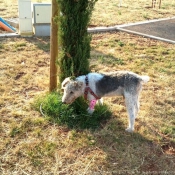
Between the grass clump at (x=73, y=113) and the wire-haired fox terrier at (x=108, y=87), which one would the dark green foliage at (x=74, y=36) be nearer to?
the wire-haired fox terrier at (x=108, y=87)

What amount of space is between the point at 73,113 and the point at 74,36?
1.36 meters

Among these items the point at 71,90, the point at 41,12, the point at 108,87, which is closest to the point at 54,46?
the point at 71,90

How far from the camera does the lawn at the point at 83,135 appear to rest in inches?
156

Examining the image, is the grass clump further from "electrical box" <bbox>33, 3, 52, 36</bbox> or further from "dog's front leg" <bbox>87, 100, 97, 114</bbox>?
"electrical box" <bbox>33, 3, 52, 36</bbox>

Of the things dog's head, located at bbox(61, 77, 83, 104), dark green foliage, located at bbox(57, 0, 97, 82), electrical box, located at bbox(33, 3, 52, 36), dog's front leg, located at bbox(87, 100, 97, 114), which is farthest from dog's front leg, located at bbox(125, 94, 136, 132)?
electrical box, located at bbox(33, 3, 52, 36)

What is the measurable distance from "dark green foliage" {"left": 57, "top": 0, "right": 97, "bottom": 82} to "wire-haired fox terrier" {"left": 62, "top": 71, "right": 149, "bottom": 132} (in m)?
0.31

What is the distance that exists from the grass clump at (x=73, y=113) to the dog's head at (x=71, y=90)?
370mm

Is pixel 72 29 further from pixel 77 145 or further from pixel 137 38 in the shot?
pixel 137 38

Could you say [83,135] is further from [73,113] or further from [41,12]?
[41,12]

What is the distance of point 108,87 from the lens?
14.7 feet

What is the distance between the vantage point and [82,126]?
188 inches

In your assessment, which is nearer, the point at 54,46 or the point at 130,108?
the point at 130,108

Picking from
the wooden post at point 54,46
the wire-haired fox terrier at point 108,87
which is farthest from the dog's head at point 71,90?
the wooden post at point 54,46

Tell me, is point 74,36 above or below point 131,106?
above
